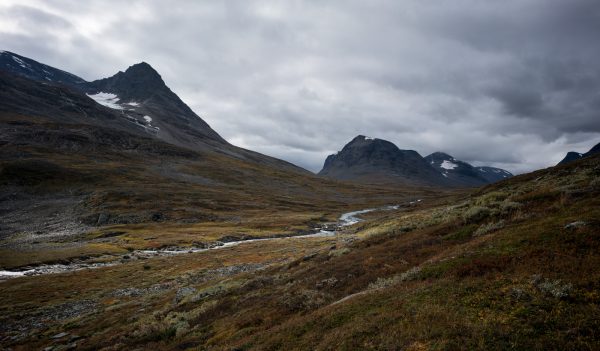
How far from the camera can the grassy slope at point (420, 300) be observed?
1123cm

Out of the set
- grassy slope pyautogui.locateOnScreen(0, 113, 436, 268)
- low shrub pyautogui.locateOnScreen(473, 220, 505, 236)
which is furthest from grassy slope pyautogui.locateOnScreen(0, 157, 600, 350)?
grassy slope pyautogui.locateOnScreen(0, 113, 436, 268)

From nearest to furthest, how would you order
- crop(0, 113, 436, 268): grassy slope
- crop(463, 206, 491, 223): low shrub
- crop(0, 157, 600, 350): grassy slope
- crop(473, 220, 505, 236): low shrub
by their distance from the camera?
crop(0, 157, 600, 350): grassy slope, crop(473, 220, 505, 236): low shrub, crop(463, 206, 491, 223): low shrub, crop(0, 113, 436, 268): grassy slope

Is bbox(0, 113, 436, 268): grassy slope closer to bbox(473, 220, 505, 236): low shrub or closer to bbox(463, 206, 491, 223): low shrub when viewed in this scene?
bbox(463, 206, 491, 223): low shrub

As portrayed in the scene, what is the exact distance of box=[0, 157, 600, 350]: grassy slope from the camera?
11234 millimetres

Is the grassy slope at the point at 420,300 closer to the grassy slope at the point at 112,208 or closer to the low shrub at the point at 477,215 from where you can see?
the low shrub at the point at 477,215

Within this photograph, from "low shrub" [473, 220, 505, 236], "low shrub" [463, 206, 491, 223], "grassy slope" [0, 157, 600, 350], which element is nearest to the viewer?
"grassy slope" [0, 157, 600, 350]

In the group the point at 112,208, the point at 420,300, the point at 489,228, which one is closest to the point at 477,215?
the point at 489,228

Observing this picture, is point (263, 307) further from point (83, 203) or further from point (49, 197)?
point (49, 197)

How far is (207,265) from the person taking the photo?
55719mm

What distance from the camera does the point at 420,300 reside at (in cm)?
1441

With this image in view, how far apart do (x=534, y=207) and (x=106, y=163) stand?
21367 cm

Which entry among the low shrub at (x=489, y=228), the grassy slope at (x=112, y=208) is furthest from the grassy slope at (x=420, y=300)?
the grassy slope at (x=112, y=208)

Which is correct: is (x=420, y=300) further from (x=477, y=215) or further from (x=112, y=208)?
(x=112, y=208)

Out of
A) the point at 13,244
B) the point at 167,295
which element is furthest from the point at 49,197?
the point at 167,295
